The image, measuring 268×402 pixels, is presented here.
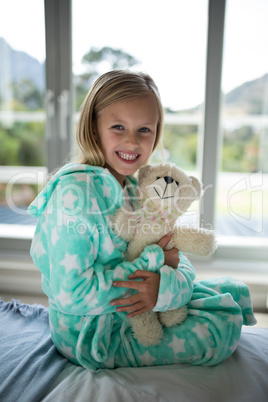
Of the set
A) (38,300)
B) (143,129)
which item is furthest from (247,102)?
(38,300)

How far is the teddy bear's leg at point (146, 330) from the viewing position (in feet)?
2.86

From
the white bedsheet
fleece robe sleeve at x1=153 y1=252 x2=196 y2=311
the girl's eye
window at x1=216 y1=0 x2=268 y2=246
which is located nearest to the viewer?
the white bedsheet

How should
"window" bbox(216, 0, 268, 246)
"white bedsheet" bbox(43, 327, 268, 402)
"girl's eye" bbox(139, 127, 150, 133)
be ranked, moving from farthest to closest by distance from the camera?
"window" bbox(216, 0, 268, 246)
"girl's eye" bbox(139, 127, 150, 133)
"white bedsheet" bbox(43, 327, 268, 402)

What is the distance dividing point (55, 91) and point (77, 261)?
1.10 metres

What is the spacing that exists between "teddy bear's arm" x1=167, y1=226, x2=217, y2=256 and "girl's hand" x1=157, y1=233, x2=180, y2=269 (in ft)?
0.05

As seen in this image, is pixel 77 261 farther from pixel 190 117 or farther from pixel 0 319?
pixel 190 117

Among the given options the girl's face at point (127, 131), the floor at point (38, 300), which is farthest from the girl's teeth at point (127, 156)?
the floor at point (38, 300)

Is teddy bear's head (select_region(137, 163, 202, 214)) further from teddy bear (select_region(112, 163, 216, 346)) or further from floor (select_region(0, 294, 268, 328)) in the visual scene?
floor (select_region(0, 294, 268, 328))

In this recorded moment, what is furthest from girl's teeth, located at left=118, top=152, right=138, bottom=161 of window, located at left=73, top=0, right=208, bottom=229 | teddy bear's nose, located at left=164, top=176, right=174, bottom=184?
window, located at left=73, top=0, right=208, bottom=229

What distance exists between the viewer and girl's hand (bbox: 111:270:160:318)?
2.79 ft

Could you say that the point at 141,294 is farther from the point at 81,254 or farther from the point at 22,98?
the point at 22,98

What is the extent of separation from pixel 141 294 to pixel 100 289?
109 mm

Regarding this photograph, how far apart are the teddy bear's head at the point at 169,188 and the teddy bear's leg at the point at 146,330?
0.30 metres

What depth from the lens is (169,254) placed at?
3.01 feet
